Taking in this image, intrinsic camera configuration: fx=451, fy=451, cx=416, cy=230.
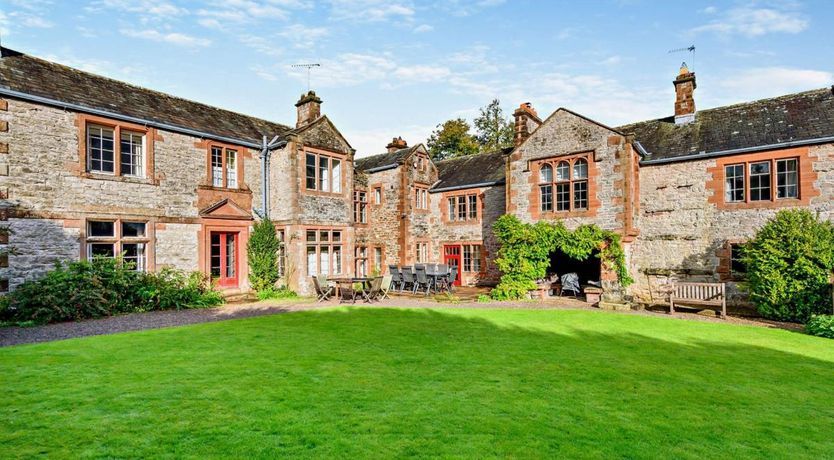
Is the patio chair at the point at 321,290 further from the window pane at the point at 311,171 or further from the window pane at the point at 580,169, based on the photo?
the window pane at the point at 580,169

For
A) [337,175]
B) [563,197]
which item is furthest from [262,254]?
[563,197]

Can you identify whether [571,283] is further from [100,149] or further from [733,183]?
[100,149]

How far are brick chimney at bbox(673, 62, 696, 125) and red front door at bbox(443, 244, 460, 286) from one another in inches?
452

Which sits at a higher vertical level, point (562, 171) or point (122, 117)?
point (122, 117)

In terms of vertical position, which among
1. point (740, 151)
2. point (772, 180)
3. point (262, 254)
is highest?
point (740, 151)

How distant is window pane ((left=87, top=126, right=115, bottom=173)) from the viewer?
13523 mm

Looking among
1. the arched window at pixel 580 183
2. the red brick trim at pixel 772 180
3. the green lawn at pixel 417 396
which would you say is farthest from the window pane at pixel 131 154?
the red brick trim at pixel 772 180

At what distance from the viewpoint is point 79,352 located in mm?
8008

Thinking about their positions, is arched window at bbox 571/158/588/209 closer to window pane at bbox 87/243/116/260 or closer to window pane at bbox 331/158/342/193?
window pane at bbox 331/158/342/193

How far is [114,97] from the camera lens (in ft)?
48.1

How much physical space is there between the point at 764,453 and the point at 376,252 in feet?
66.0

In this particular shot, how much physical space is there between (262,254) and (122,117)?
20.9 ft

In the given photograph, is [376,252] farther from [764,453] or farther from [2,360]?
[764,453]

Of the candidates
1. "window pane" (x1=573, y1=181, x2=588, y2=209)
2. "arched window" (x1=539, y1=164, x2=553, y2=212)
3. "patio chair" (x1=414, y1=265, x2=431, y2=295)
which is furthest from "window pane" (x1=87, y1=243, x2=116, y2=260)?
"window pane" (x1=573, y1=181, x2=588, y2=209)
